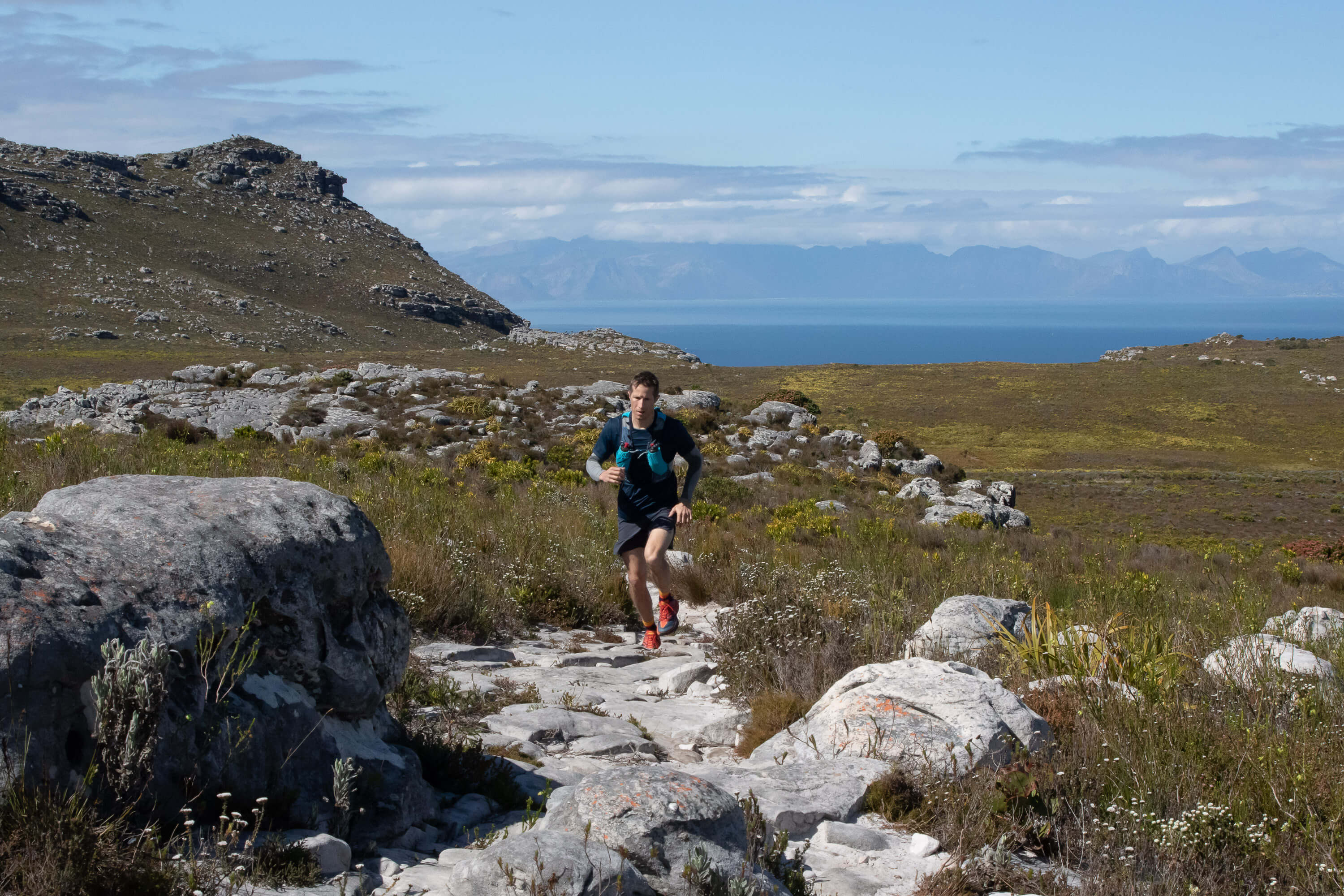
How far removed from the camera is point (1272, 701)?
422 centimetres

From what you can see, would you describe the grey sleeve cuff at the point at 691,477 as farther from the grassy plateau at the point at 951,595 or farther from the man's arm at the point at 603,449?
the grassy plateau at the point at 951,595

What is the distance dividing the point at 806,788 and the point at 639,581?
3.28 m

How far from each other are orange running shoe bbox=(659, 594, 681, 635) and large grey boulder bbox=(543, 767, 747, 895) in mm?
4104

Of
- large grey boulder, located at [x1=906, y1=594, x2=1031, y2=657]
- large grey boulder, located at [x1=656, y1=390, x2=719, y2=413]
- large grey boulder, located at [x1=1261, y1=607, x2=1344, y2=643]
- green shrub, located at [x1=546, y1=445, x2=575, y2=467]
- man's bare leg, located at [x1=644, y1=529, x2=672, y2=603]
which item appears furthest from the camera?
large grey boulder, located at [x1=656, y1=390, x2=719, y2=413]

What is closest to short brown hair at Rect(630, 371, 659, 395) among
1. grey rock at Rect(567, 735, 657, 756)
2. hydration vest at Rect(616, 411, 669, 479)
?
hydration vest at Rect(616, 411, 669, 479)

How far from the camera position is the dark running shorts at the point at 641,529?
268 inches

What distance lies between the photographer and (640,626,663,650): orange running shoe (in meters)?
6.96

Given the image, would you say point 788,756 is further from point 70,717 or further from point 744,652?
point 70,717

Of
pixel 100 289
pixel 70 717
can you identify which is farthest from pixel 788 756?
pixel 100 289

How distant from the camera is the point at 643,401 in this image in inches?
261

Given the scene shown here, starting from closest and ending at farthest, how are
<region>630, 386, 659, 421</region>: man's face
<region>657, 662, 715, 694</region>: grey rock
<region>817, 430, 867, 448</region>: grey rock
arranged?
<region>657, 662, 715, 694</region>: grey rock, <region>630, 386, 659, 421</region>: man's face, <region>817, 430, 867, 448</region>: grey rock

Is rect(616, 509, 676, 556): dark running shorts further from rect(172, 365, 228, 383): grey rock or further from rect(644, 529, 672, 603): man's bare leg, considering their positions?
rect(172, 365, 228, 383): grey rock

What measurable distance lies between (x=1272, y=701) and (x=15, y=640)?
192 inches

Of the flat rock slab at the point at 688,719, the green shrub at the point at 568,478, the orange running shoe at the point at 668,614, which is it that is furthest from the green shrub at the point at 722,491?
the flat rock slab at the point at 688,719
